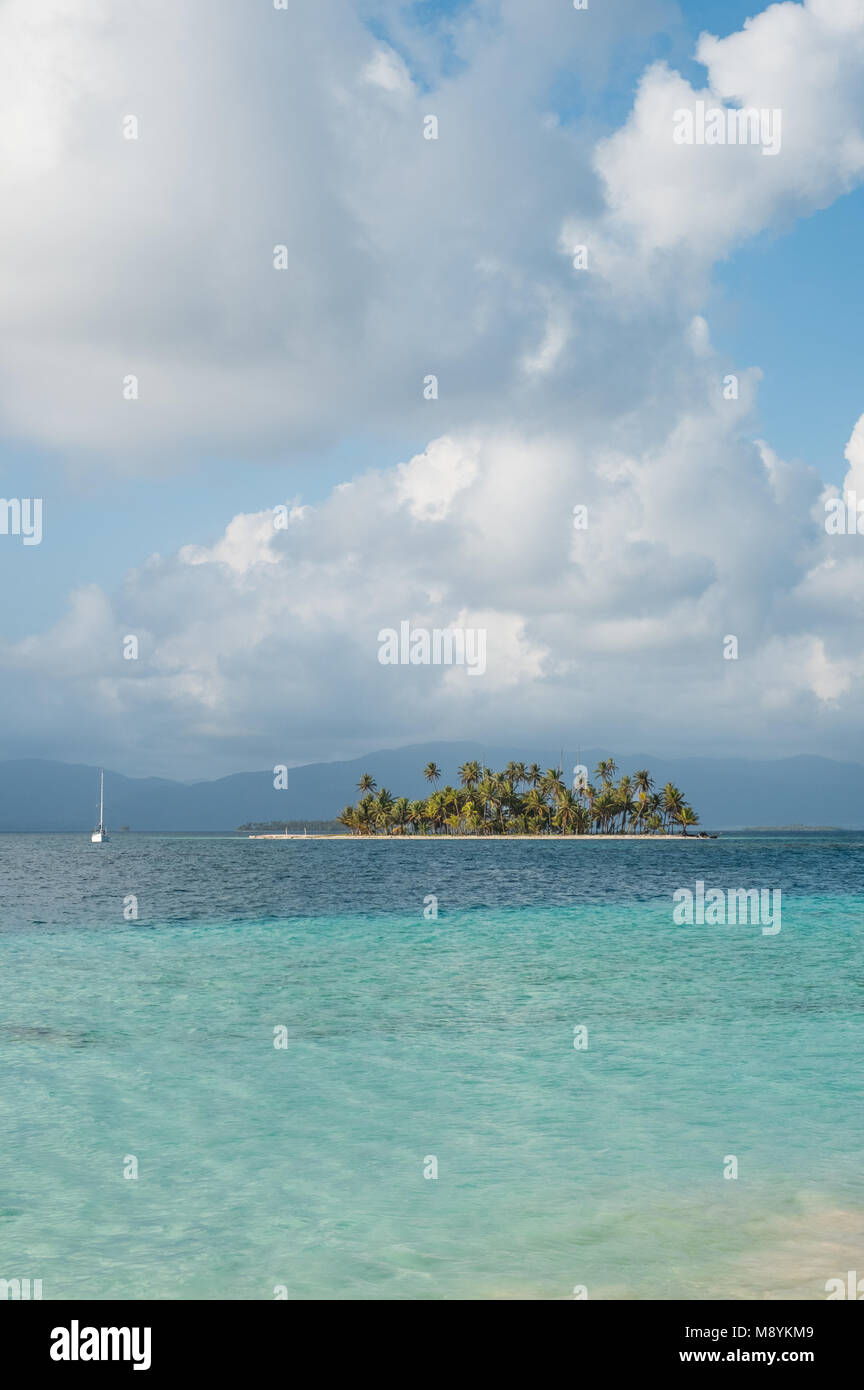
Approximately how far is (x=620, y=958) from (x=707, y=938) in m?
6.73

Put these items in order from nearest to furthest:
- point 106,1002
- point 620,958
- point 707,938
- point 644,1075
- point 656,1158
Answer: point 656,1158
point 644,1075
point 106,1002
point 620,958
point 707,938

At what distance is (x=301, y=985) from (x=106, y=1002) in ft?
16.5

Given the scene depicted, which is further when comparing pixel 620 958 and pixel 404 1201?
pixel 620 958

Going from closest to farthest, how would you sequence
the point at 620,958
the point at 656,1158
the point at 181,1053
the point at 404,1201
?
1. the point at 404,1201
2. the point at 656,1158
3. the point at 181,1053
4. the point at 620,958

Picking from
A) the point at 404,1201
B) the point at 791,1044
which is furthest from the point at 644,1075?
the point at 404,1201

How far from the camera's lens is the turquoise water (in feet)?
30.2

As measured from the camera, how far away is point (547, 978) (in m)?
26.4

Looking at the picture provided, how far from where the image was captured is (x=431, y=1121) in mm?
13555

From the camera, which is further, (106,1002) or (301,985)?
(301,985)

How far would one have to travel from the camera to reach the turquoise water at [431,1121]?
920 centimetres
